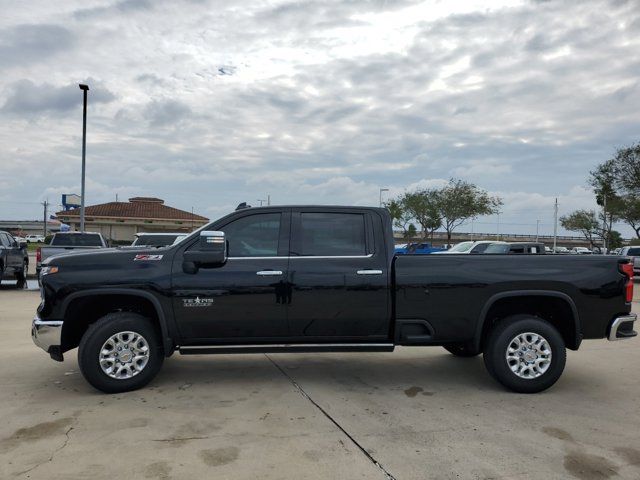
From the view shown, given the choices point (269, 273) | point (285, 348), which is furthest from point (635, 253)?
point (269, 273)

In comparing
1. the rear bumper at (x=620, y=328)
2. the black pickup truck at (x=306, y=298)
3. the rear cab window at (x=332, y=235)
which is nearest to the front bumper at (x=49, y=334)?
the black pickup truck at (x=306, y=298)

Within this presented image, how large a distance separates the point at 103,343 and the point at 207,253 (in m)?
1.32

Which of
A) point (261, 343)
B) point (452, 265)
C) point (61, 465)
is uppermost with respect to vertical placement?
point (452, 265)

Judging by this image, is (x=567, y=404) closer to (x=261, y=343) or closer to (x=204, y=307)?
(x=261, y=343)

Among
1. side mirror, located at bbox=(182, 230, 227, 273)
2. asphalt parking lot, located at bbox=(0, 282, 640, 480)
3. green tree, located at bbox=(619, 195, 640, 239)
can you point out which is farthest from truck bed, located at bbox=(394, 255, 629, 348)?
green tree, located at bbox=(619, 195, 640, 239)

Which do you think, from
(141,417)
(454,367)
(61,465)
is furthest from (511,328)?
(61,465)

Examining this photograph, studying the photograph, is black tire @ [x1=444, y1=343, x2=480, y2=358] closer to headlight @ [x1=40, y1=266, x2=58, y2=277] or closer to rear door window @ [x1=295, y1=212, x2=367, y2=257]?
rear door window @ [x1=295, y1=212, x2=367, y2=257]

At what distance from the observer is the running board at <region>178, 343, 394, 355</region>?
5.36 meters

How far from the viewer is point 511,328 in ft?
18.1

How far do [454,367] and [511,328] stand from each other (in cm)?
136

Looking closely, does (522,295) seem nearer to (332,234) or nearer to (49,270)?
(332,234)

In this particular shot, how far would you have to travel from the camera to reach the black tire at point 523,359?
547 cm

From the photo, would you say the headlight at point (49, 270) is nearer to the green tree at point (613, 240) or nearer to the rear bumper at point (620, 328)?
the rear bumper at point (620, 328)

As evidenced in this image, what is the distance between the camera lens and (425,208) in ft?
182
